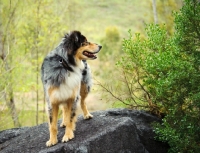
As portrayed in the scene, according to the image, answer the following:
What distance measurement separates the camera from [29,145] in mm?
7168

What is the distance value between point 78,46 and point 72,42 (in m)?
0.16

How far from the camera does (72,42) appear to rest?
6641 millimetres

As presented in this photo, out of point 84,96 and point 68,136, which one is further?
point 84,96

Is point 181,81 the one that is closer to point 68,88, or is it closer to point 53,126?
point 68,88

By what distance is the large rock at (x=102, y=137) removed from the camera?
6453 mm

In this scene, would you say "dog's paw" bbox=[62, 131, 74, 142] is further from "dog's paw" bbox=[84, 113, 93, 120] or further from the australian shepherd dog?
"dog's paw" bbox=[84, 113, 93, 120]

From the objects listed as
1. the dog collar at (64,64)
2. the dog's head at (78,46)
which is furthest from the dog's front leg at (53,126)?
the dog's head at (78,46)

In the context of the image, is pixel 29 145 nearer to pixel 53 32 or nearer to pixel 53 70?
pixel 53 70

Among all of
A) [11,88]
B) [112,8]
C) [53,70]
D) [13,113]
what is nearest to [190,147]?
[53,70]

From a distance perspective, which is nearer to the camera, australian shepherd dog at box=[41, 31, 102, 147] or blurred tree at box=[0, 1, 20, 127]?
australian shepherd dog at box=[41, 31, 102, 147]

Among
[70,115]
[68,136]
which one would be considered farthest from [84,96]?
[68,136]

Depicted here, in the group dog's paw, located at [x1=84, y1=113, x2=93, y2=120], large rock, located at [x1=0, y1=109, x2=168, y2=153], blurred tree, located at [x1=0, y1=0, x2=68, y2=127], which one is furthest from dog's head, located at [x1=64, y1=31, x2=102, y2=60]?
blurred tree, located at [x1=0, y1=0, x2=68, y2=127]

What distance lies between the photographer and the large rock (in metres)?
6.45

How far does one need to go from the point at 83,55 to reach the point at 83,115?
1.85 metres
